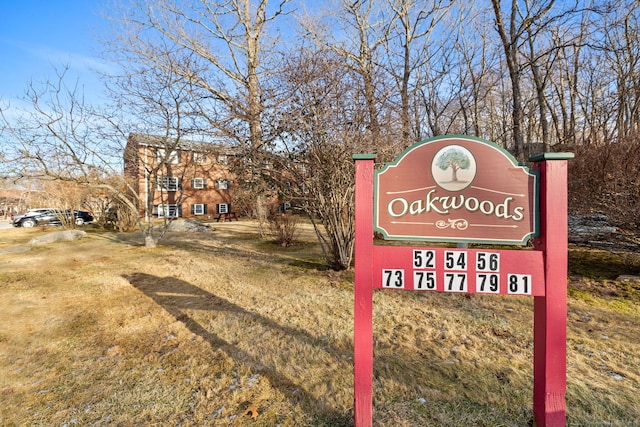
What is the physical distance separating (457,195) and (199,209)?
26.8 meters

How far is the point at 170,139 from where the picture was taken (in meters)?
9.93

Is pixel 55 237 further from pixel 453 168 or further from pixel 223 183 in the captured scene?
pixel 453 168

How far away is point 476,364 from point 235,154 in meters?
5.33

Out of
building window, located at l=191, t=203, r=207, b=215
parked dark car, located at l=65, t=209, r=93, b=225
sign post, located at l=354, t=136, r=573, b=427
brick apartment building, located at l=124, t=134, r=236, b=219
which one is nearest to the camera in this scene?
sign post, located at l=354, t=136, r=573, b=427

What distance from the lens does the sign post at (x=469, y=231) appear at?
190cm

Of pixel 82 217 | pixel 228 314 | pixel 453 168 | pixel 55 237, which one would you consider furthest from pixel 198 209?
pixel 453 168

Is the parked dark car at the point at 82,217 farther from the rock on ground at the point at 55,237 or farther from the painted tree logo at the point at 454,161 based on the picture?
the painted tree logo at the point at 454,161

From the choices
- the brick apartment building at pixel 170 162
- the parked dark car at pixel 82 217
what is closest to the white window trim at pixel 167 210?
the brick apartment building at pixel 170 162

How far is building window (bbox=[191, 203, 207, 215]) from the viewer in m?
25.7

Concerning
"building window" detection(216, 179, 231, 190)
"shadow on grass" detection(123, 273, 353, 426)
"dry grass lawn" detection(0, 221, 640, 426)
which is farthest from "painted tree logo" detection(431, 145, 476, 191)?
"building window" detection(216, 179, 231, 190)

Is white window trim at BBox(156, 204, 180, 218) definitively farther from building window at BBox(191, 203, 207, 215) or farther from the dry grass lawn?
building window at BBox(191, 203, 207, 215)

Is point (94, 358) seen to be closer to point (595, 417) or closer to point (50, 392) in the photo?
point (50, 392)

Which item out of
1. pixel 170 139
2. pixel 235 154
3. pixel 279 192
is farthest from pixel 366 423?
pixel 170 139

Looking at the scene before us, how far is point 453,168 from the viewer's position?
1986 millimetres
